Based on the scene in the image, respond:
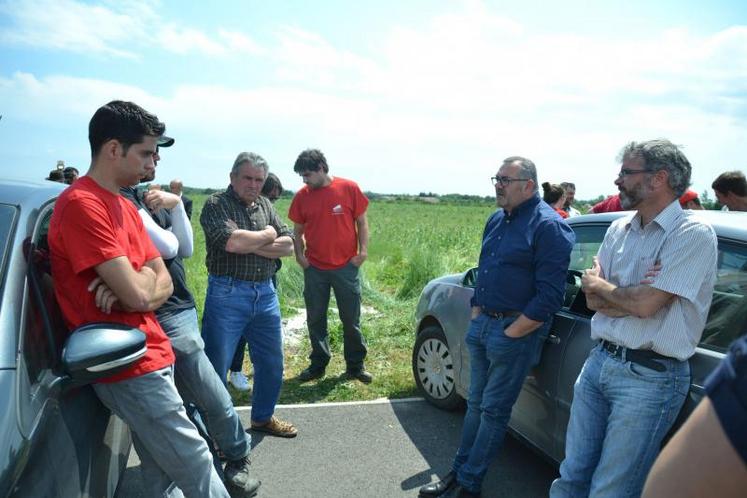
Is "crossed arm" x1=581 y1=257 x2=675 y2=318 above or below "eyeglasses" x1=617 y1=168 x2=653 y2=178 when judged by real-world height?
below

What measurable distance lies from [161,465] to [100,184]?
3.87 feet

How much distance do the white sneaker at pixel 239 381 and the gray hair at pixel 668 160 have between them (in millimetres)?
4047

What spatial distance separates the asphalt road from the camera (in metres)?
3.57

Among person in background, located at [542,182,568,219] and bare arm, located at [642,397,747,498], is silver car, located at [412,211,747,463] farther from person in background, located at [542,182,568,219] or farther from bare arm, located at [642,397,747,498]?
person in background, located at [542,182,568,219]

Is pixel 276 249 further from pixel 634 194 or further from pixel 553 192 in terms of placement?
pixel 553 192

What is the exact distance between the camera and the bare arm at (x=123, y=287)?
2.05 meters

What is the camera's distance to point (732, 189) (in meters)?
5.54

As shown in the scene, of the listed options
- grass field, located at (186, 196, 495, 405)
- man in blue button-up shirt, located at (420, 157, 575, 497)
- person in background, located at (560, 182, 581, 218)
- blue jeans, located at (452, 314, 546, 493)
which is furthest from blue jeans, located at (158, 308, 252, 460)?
person in background, located at (560, 182, 581, 218)

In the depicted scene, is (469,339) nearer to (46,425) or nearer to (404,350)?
(46,425)

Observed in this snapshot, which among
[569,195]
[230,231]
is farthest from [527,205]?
[569,195]

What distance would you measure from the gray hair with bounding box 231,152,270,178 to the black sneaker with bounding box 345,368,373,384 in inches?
98.7

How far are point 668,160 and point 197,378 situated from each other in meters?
2.56

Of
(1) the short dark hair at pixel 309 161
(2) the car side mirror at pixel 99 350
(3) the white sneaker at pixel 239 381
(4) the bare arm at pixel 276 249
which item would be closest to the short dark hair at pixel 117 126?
(2) the car side mirror at pixel 99 350

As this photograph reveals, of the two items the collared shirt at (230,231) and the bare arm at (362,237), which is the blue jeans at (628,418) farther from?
the bare arm at (362,237)
